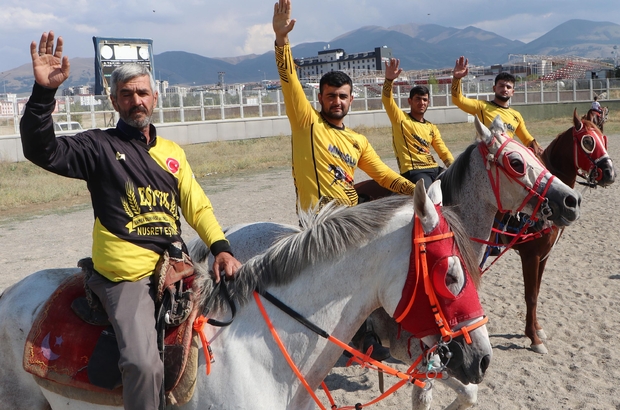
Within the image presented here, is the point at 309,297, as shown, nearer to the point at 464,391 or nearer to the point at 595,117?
the point at 464,391

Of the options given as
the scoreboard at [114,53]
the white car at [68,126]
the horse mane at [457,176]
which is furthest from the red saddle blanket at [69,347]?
the scoreboard at [114,53]

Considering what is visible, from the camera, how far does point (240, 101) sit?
2956 cm

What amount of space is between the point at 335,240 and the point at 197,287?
72cm

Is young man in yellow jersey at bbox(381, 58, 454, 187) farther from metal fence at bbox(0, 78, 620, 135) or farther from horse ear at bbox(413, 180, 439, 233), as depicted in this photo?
metal fence at bbox(0, 78, 620, 135)

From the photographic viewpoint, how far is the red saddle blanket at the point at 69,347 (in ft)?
8.12

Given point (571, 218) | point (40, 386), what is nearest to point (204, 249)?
point (40, 386)

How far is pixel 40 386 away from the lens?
106 inches

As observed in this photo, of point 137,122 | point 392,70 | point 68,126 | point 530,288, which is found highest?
point 68,126

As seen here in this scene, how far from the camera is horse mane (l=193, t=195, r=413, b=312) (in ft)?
8.09

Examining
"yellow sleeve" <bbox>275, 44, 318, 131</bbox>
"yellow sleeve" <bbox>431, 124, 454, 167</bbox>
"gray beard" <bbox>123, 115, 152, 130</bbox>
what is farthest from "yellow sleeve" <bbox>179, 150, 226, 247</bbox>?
"yellow sleeve" <bbox>431, 124, 454, 167</bbox>

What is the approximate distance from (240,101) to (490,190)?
85.6 ft

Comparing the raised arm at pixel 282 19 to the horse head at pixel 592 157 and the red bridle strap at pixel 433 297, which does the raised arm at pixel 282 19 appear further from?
the horse head at pixel 592 157

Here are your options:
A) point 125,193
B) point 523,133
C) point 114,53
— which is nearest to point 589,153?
point 523,133

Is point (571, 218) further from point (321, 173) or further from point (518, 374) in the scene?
point (321, 173)
